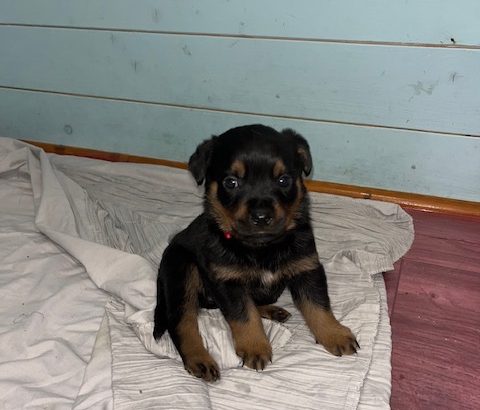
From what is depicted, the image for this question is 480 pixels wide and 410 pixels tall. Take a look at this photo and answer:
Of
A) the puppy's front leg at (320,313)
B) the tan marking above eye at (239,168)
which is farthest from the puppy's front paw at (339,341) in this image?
the tan marking above eye at (239,168)

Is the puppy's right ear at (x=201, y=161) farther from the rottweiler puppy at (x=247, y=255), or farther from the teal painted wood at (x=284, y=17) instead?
the teal painted wood at (x=284, y=17)

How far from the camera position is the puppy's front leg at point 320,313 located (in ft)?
5.59

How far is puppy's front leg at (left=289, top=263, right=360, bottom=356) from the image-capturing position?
1.70 metres

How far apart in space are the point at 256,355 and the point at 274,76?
142cm

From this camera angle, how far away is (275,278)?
→ 5.72ft

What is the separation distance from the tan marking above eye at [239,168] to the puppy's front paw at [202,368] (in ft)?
1.79

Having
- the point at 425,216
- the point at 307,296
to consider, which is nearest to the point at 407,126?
the point at 425,216

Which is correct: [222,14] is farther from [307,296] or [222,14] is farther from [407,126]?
[307,296]

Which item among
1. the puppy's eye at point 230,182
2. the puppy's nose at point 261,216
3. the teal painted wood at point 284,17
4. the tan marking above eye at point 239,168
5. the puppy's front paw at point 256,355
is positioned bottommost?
the puppy's front paw at point 256,355

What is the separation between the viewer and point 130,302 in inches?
73.6

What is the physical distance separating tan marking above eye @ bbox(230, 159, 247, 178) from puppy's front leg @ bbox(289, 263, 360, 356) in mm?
389

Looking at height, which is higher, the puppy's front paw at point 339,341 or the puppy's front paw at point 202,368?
the puppy's front paw at point 339,341

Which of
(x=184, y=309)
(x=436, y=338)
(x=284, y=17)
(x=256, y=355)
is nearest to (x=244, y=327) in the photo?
(x=256, y=355)

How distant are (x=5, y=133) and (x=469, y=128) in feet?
8.19
